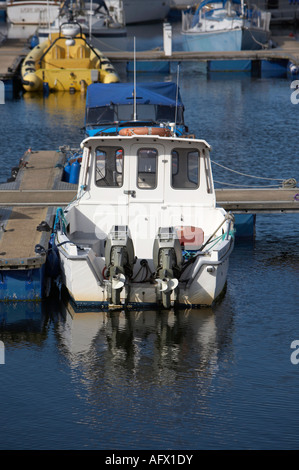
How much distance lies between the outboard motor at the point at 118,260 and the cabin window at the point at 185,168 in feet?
6.83

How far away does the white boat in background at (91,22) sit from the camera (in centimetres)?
4525

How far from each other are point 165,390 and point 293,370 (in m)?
2.05

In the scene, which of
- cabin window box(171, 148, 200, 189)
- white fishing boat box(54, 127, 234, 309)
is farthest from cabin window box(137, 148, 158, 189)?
cabin window box(171, 148, 200, 189)

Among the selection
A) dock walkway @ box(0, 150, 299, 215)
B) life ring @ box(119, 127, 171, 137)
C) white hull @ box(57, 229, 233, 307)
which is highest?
life ring @ box(119, 127, 171, 137)

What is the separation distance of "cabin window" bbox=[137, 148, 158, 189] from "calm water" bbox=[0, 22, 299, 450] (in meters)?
2.46

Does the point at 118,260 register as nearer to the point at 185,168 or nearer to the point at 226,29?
the point at 185,168

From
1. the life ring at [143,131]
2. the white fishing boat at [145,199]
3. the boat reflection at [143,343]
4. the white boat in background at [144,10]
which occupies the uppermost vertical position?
the white boat in background at [144,10]

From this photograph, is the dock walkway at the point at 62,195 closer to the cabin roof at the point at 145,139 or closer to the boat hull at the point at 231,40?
the cabin roof at the point at 145,139

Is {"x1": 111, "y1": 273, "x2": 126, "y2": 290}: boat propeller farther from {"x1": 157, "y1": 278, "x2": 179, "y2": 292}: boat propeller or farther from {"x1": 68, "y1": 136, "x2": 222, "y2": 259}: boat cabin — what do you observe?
{"x1": 68, "y1": 136, "x2": 222, "y2": 259}: boat cabin

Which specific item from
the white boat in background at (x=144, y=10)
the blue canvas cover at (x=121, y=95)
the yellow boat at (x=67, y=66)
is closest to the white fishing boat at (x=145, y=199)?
the blue canvas cover at (x=121, y=95)

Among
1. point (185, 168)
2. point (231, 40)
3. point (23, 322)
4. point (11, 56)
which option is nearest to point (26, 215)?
point (23, 322)

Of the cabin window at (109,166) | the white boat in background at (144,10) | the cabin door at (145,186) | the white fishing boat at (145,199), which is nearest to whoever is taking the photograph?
the white fishing boat at (145,199)

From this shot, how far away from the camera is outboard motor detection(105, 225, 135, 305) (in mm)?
13914

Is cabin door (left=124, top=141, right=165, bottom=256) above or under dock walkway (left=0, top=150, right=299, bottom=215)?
above
